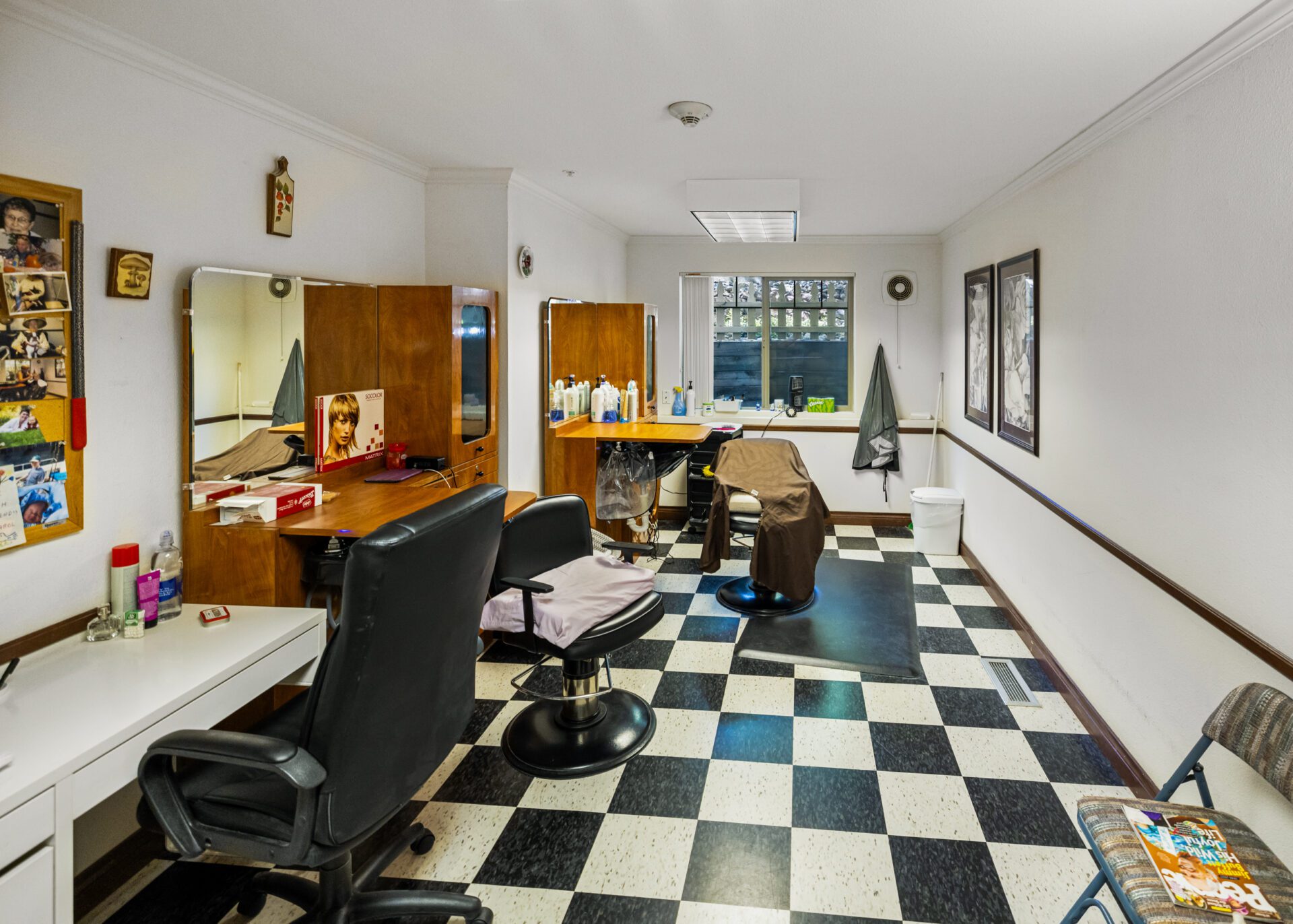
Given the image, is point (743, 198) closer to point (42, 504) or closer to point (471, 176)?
point (471, 176)

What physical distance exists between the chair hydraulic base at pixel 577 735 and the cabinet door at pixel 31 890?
1.54 metres

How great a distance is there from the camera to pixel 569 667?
302cm

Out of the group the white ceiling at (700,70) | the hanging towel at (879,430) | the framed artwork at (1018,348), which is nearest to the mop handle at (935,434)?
the hanging towel at (879,430)

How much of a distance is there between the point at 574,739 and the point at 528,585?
30.9 inches

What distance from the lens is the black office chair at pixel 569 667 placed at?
2744 mm

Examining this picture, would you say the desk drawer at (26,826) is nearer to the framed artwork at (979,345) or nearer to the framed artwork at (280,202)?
the framed artwork at (280,202)

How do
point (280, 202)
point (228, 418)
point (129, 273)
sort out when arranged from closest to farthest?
point (129, 273)
point (228, 418)
point (280, 202)

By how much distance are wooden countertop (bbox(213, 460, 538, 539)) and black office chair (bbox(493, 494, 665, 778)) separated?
180 millimetres

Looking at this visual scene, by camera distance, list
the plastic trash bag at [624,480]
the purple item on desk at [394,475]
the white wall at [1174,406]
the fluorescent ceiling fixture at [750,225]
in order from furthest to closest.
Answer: the plastic trash bag at [624,480], the fluorescent ceiling fixture at [750,225], the purple item on desk at [394,475], the white wall at [1174,406]

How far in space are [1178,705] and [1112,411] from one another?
3.85 ft

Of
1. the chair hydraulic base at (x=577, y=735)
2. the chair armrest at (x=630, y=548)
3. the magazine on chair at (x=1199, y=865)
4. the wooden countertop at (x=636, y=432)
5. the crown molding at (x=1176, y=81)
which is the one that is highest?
the crown molding at (x=1176, y=81)

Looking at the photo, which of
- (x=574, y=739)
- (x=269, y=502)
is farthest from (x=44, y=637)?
(x=574, y=739)

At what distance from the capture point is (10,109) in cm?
210

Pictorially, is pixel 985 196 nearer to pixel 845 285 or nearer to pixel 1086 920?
pixel 845 285
